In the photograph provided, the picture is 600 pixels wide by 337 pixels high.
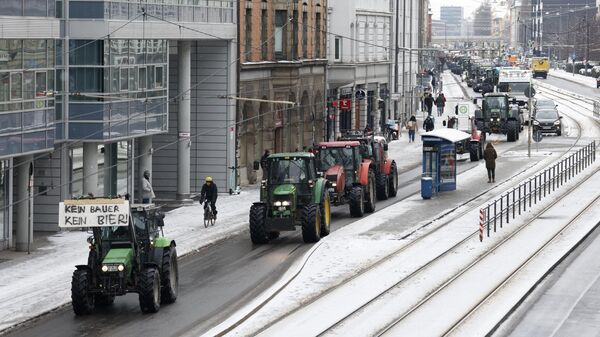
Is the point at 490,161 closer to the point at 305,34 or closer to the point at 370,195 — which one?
the point at 370,195

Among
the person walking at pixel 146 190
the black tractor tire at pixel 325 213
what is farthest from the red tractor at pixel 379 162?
the person walking at pixel 146 190

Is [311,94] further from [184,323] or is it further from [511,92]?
[184,323]

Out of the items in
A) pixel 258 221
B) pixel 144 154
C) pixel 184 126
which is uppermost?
pixel 184 126

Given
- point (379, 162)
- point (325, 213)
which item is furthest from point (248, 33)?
point (325, 213)

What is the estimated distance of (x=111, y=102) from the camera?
45312 mm

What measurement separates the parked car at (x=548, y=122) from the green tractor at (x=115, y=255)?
61031mm

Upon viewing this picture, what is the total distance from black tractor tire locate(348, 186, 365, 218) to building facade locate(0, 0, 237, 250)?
7.30 m

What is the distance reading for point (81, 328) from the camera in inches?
1141

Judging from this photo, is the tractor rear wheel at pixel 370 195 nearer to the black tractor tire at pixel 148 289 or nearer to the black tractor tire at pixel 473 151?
the black tractor tire at pixel 148 289

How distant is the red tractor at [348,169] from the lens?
47.2 m

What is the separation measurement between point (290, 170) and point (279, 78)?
23698mm

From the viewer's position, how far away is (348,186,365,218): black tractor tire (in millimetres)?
47281

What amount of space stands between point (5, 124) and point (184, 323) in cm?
1194

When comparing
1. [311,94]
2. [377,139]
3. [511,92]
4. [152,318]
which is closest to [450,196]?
[377,139]
